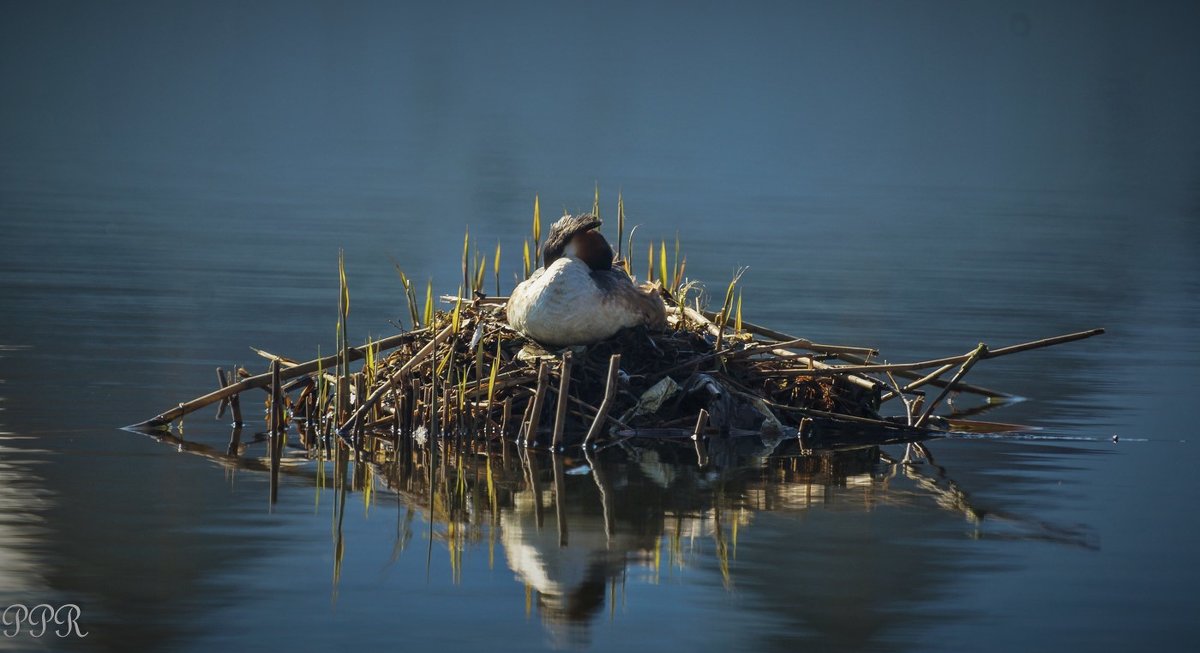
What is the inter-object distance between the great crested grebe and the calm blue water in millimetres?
999

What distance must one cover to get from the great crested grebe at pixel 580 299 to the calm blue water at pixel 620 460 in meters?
1.00

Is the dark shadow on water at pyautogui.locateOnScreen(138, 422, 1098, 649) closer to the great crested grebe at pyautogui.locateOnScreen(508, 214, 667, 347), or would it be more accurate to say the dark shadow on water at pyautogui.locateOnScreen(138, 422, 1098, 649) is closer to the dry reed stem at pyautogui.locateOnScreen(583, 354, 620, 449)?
the dry reed stem at pyautogui.locateOnScreen(583, 354, 620, 449)

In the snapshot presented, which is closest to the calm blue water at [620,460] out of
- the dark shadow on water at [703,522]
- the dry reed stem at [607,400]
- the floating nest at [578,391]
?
the dark shadow on water at [703,522]

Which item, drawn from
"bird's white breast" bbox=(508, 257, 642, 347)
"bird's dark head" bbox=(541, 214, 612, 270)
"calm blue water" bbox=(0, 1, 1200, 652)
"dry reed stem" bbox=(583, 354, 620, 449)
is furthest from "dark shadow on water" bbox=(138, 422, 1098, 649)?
"bird's dark head" bbox=(541, 214, 612, 270)

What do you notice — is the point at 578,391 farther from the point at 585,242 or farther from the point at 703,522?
the point at 703,522

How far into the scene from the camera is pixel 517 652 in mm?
6887

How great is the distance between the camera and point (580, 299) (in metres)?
10.6

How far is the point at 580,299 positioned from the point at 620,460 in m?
1.00

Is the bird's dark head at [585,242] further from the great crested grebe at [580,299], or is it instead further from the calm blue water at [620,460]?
the calm blue water at [620,460]

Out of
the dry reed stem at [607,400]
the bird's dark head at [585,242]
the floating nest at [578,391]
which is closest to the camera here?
the dry reed stem at [607,400]

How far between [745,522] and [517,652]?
2.20m

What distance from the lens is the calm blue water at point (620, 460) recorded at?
24.3 feet

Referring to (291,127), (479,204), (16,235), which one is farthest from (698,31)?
(16,235)

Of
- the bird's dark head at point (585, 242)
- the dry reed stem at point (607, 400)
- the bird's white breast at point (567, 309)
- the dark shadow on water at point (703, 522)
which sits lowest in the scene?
the dark shadow on water at point (703, 522)
